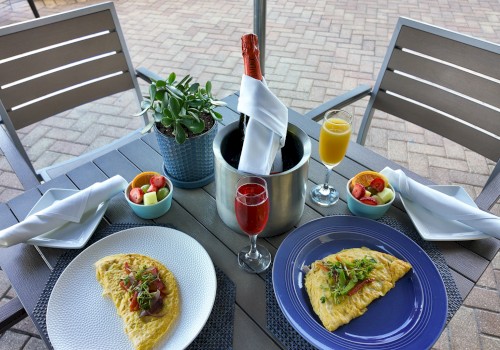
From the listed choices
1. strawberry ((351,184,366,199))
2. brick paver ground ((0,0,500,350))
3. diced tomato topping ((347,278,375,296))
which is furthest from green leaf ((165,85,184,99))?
brick paver ground ((0,0,500,350))

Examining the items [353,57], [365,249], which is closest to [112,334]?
[365,249]

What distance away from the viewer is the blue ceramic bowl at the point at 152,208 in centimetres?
100

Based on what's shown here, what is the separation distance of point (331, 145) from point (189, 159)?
16.1 inches

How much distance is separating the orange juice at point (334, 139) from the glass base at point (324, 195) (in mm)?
82

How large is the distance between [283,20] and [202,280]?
4.07m

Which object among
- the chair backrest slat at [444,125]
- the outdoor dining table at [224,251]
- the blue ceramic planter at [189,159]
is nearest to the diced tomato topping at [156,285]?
the outdoor dining table at [224,251]

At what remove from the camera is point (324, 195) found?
1.08m

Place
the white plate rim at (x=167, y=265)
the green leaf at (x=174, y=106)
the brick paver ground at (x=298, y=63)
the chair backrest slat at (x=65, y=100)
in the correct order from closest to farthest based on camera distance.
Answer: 1. the white plate rim at (x=167, y=265)
2. the green leaf at (x=174, y=106)
3. the chair backrest slat at (x=65, y=100)
4. the brick paver ground at (x=298, y=63)

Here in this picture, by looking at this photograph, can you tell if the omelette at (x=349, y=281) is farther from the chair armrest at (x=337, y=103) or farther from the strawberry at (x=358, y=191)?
the chair armrest at (x=337, y=103)

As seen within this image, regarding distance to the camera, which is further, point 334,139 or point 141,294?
point 334,139

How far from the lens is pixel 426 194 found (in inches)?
39.3

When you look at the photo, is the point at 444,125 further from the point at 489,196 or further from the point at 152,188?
the point at 152,188

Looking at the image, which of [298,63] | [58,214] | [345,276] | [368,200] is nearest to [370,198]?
[368,200]

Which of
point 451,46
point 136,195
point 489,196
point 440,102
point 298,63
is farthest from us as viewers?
point 298,63
